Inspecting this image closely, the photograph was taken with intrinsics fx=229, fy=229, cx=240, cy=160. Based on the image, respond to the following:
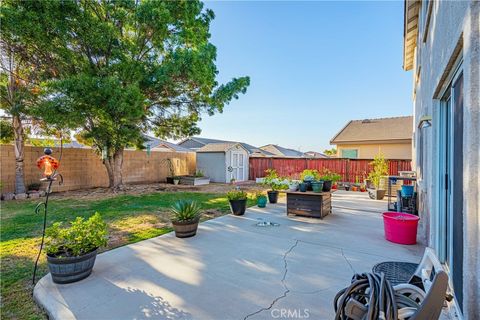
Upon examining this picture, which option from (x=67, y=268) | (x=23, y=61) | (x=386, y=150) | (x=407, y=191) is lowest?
(x=67, y=268)

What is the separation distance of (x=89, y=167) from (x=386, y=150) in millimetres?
15466

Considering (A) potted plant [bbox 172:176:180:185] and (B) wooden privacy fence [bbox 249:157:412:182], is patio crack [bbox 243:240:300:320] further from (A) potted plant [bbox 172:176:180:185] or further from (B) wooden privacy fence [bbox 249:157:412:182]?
(A) potted plant [bbox 172:176:180:185]

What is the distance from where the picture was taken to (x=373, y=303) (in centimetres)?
106

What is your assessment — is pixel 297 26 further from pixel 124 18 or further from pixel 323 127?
pixel 323 127

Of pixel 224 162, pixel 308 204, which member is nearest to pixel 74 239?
pixel 308 204

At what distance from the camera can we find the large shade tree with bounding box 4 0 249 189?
6906 mm

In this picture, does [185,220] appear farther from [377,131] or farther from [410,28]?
[377,131]

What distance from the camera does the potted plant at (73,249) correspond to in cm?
255

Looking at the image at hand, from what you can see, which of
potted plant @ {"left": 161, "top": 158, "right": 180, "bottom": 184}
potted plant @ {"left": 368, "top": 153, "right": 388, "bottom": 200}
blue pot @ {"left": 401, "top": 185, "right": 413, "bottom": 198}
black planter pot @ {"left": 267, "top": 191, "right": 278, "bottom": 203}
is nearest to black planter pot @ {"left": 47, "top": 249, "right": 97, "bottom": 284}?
black planter pot @ {"left": 267, "top": 191, "right": 278, "bottom": 203}

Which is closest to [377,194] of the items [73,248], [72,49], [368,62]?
[368,62]

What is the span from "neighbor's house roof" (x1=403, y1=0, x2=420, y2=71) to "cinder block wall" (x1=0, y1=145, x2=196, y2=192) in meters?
12.2

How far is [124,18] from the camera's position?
317 inches

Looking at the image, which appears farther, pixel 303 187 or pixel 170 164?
pixel 170 164

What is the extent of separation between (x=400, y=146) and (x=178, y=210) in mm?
13313
